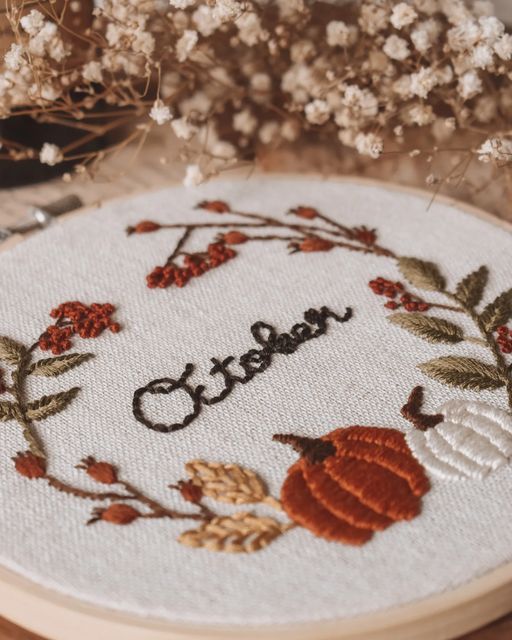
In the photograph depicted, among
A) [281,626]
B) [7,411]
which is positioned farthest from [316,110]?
[281,626]

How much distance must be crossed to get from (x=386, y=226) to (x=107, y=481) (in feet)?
1.23

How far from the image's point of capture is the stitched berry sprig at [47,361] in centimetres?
61

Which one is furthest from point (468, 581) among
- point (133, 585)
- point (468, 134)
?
point (468, 134)

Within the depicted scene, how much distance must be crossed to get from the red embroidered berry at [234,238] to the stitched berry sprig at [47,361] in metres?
0.13

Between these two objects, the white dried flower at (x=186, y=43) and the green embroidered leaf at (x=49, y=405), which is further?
the white dried flower at (x=186, y=43)

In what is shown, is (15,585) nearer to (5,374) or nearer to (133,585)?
(133,585)

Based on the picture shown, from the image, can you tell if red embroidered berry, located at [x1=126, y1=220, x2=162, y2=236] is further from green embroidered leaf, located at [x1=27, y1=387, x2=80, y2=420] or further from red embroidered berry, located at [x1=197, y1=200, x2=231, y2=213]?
green embroidered leaf, located at [x1=27, y1=387, x2=80, y2=420]

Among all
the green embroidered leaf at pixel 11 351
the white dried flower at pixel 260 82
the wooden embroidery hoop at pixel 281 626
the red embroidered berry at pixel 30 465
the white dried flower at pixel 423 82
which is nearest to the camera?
the wooden embroidery hoop at pixel 281 626

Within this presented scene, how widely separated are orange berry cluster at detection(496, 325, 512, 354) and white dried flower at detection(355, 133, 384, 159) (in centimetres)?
19

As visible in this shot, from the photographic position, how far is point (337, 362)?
0.66m

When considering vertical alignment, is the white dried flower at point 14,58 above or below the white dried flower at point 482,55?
below

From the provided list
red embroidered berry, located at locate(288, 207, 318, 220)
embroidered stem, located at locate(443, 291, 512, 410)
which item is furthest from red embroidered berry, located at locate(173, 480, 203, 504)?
red embroidered berry, located at locate(288, 207, 318, 220)

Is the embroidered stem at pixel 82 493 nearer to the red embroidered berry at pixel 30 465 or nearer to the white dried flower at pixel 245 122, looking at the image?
the red embroidered berry at pixel 30 465

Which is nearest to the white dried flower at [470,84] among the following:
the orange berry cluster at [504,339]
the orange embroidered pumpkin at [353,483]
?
the orange berry cluster at [504,339]
